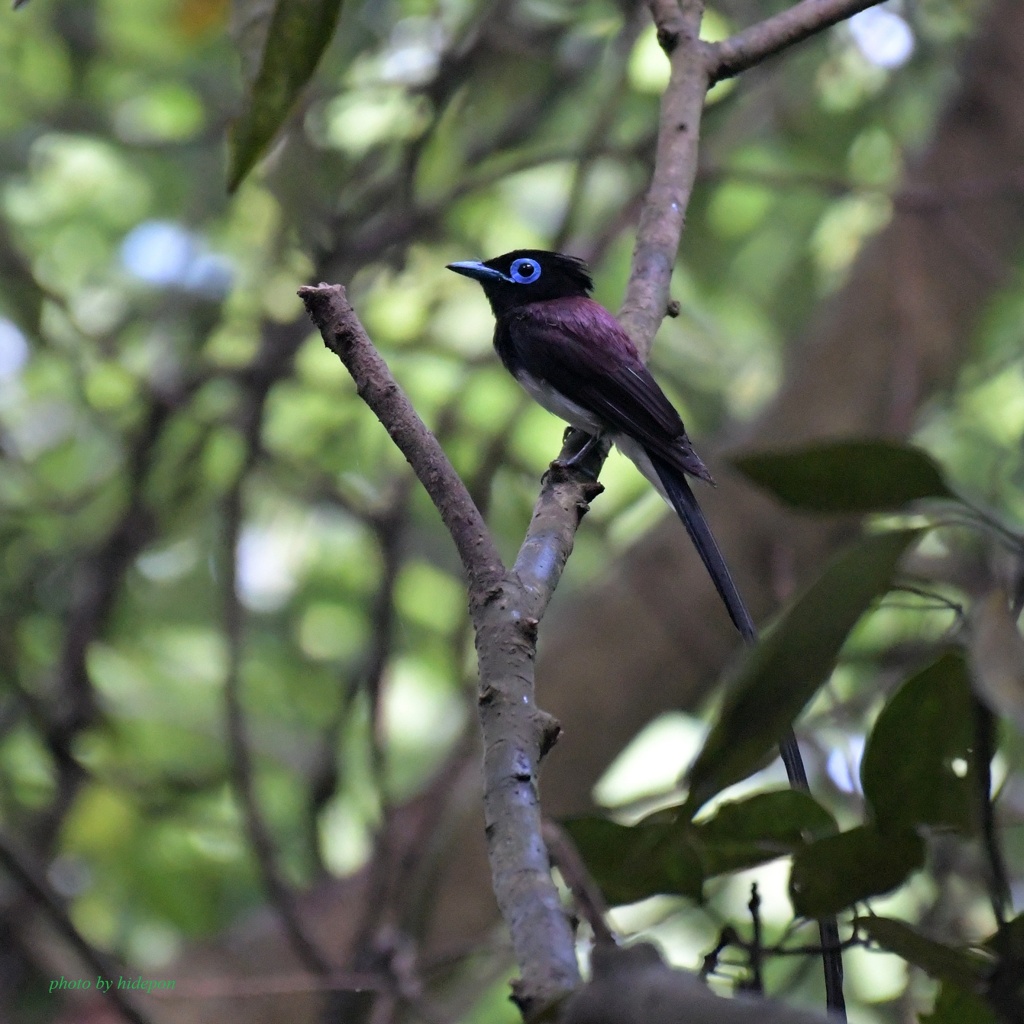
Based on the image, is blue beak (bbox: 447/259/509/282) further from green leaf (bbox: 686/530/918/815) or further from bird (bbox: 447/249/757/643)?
green leaf (bbox: 686/530/918/815)

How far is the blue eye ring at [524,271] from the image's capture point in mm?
4406

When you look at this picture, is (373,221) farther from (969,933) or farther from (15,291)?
(969,933)

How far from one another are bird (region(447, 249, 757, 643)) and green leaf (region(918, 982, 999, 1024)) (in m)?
1.25

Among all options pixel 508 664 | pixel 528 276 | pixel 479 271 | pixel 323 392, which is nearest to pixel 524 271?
pixel 528 276

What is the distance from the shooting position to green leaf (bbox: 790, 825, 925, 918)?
164 cm

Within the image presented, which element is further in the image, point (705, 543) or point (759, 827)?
point (705, 543)

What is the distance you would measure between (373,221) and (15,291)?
142 cm

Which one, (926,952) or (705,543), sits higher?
(705,543)

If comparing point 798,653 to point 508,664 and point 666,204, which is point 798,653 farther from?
point 666,204

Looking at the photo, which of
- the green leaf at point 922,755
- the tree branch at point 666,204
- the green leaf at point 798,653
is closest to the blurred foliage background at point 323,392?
the tree branch at point 666,204

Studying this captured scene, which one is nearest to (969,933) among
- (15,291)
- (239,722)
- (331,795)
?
(331,795)

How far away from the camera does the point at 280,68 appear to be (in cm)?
246

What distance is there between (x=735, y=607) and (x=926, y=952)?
142 cm

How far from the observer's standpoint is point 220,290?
17.0ft
